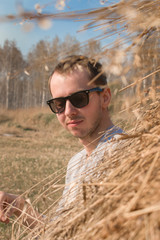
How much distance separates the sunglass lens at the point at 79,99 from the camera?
1700mm

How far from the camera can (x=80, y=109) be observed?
1744 millimetres

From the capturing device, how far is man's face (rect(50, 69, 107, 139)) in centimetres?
172

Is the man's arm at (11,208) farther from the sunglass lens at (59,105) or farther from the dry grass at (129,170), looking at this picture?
the sunglass lens at (59,105)

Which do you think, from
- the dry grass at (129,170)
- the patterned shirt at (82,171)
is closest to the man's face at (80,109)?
the patterned shirt at (82,171)

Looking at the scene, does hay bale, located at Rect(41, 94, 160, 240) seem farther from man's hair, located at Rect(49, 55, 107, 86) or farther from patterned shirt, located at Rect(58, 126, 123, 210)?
man's hair, located at Rect(49, 55, 107, 86)

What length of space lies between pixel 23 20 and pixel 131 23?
36 cm

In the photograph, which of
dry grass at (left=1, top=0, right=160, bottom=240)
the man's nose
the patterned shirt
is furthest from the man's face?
dry grass at (left=1, top=0, right=160, bottom=240)

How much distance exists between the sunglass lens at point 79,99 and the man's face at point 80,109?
28mm

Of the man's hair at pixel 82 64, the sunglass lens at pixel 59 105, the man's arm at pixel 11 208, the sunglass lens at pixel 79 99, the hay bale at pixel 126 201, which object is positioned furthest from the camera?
the sunglass lens at pixel 59 105

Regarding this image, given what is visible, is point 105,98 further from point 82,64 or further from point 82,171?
point 82,171

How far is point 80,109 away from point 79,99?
0.27 ft

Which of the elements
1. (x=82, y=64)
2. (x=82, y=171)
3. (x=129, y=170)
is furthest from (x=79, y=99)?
(x=129, y=170)

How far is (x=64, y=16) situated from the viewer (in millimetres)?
724

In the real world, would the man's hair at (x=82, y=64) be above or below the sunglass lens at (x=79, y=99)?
above
